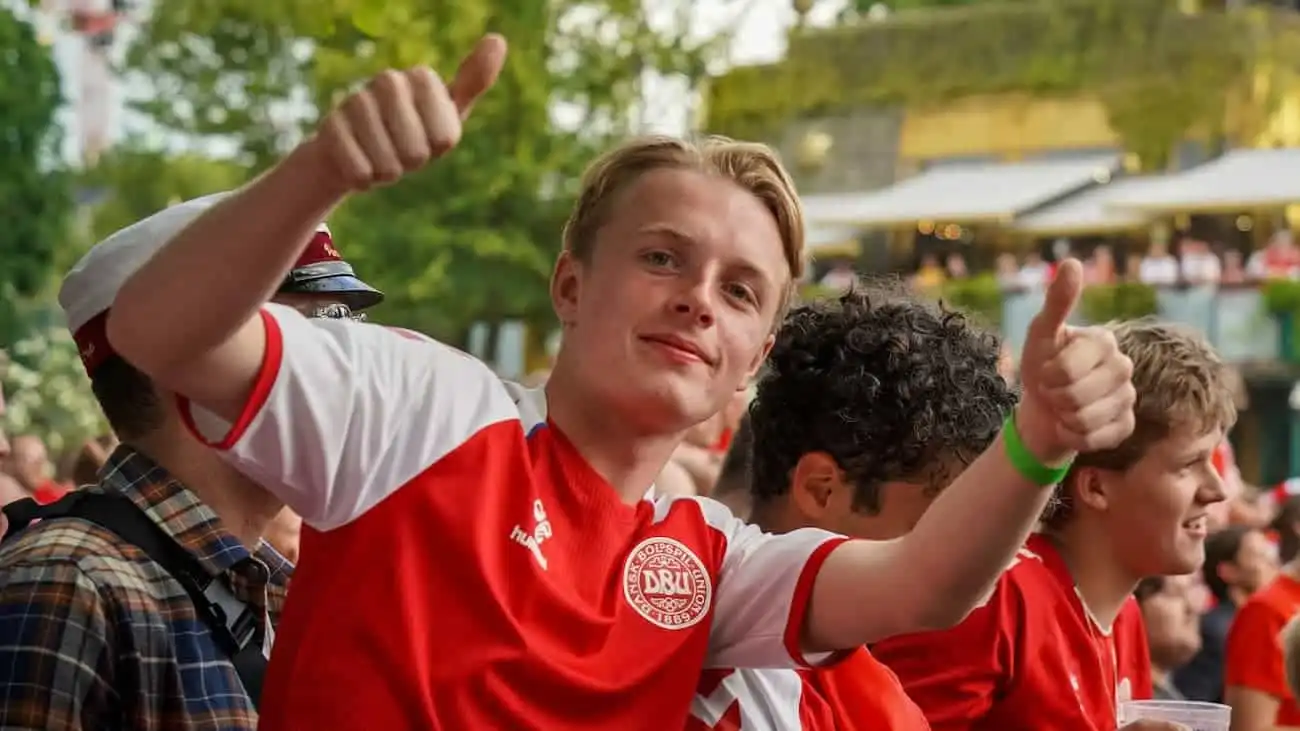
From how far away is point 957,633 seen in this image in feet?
8.83

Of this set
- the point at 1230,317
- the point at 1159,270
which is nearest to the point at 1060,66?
the point at 1159,270

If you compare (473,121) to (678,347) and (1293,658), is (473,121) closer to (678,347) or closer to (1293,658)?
(1293,658)

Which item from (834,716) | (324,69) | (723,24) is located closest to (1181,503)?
(834,716)

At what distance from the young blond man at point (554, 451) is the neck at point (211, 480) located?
496 millimetres

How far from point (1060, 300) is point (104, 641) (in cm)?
109

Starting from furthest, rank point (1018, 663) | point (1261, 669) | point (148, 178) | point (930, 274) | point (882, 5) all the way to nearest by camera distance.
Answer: point (882, 5) < point (148, 178) < point (930, 274) < point (1261, 669) < point (1018, 663)

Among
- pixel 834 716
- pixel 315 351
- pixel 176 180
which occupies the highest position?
pixel 176 180

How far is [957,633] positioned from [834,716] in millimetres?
422

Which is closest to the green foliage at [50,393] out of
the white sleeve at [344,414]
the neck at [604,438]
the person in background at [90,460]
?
the person in background at [90,460]

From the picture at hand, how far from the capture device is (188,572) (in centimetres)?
217

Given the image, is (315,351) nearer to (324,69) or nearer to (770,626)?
(770,626)

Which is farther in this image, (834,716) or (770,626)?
(834,716)

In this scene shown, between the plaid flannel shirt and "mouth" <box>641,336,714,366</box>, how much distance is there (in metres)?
0.63

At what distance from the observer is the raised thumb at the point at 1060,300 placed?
1.63 metres
